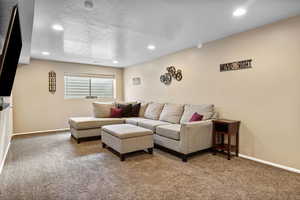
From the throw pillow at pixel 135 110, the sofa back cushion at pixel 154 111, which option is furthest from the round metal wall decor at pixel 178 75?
the throw pillow at pixel 135 110

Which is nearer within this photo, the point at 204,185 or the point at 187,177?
the point at 204,185

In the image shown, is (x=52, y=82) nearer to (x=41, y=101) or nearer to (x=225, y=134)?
(x=41, y=101)

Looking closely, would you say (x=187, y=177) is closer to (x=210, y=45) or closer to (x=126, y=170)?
(x=126, y=170)

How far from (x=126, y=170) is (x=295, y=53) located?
9.92 feet

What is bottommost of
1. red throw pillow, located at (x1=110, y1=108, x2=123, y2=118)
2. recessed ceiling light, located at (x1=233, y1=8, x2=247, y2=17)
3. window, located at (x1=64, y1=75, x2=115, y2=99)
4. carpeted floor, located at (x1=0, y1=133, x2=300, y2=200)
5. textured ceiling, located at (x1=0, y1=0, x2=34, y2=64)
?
carpeted floor, located at (x1=0, y1=133, x2=300, y2=200)

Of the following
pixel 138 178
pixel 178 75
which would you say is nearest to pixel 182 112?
pixel 178 75

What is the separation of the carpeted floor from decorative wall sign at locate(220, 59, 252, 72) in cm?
166

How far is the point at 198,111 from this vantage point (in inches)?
138

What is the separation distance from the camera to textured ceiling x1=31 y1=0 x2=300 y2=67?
204 cm

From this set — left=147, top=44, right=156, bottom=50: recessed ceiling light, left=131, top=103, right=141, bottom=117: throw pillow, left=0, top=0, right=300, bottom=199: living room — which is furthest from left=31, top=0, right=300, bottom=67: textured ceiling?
left=131, top=103, right=141, bottom=117: throw pillow

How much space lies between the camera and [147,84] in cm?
545

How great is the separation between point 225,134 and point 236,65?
131cm

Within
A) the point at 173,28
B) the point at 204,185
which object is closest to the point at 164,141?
the point at 204,185

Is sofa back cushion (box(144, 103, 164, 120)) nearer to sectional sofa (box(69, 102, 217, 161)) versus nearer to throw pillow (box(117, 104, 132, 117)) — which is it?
sectional sofa (box(69, 102, 217, 161))
